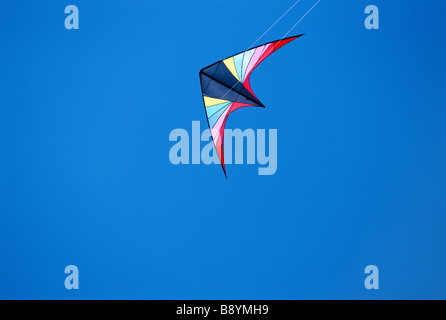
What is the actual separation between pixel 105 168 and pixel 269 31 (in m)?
1.04

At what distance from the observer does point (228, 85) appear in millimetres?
1939

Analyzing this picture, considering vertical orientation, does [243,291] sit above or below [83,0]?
below

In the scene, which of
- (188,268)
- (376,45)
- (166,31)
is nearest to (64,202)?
(188,268)

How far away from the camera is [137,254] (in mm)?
1988

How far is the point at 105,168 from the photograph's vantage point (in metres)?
1.98

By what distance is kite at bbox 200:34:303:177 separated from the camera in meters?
1.93

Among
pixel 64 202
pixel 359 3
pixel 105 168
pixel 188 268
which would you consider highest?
pixel 359 3

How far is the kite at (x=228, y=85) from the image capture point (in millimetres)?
1929

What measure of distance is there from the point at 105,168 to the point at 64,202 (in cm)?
26

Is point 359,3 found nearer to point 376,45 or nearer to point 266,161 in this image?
point 376,45
